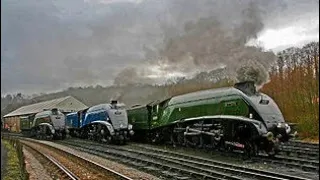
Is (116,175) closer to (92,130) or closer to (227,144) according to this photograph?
(227,144)

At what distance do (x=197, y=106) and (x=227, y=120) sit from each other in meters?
2.27

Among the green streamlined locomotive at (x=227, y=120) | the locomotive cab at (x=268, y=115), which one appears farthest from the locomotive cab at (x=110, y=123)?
the locomotive cab at (x=268, y=115)

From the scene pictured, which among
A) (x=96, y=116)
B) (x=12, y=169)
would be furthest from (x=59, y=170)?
(x=96, y=116)

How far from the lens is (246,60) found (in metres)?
17.5

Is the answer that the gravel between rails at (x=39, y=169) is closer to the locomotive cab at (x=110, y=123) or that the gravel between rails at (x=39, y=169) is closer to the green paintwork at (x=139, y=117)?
the locomotive cab at (x=110, y=123)

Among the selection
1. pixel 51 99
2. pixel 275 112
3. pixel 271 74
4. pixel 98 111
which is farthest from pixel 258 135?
pixel 98 111

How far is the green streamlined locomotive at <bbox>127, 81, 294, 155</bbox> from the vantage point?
14906 millimetres

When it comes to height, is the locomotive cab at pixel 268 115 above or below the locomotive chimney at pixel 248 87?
below

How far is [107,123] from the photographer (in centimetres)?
2375

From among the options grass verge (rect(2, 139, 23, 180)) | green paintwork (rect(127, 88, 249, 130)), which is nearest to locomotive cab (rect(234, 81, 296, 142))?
green paintwork (rect(127, 88, 249, 130))

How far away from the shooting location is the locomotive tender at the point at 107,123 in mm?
23438

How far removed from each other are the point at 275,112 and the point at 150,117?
886 cm

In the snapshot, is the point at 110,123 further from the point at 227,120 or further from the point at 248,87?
the point at 248,87

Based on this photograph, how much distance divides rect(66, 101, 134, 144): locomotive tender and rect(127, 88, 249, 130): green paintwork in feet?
3.49
